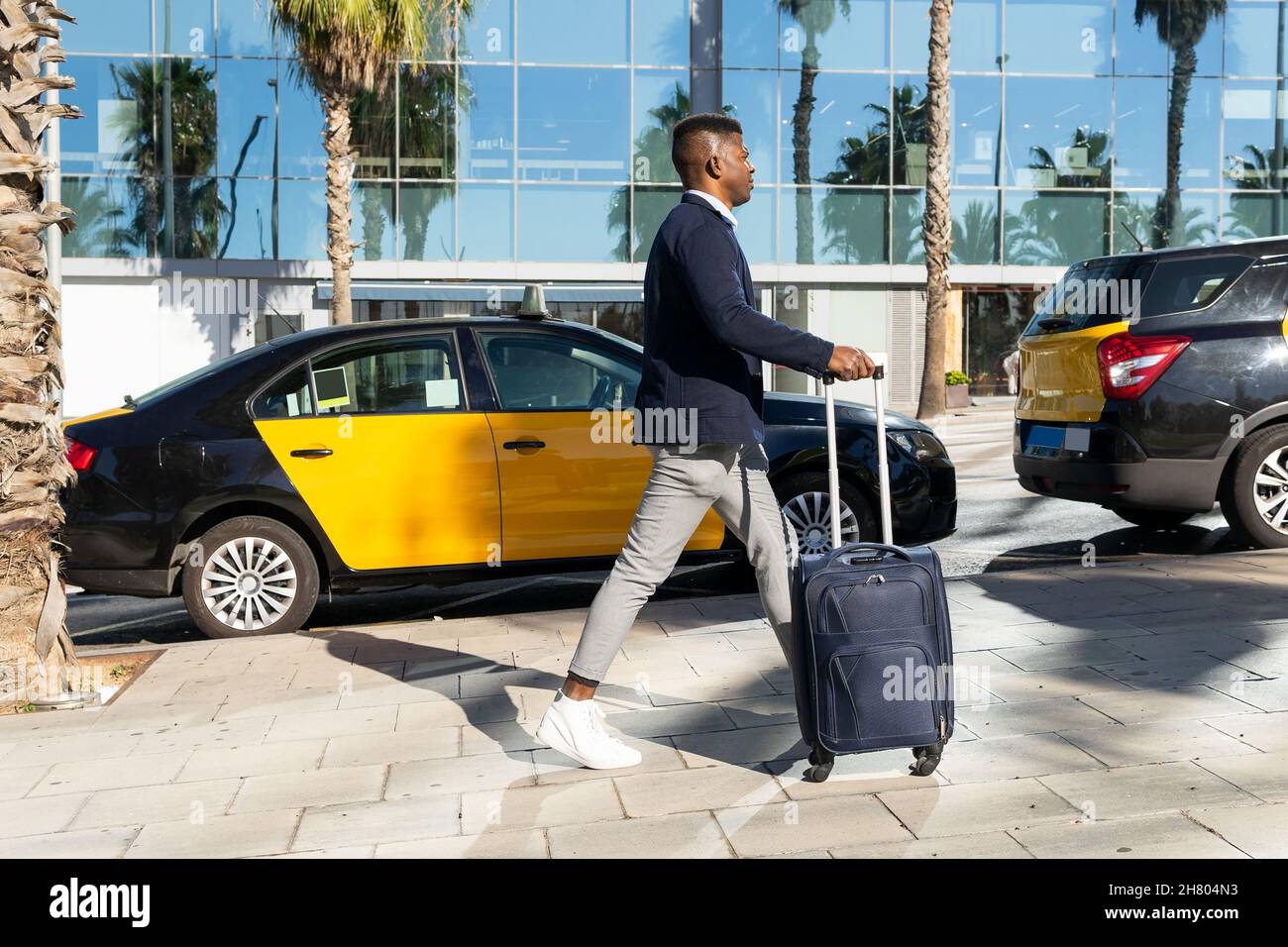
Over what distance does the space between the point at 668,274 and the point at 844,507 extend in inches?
132

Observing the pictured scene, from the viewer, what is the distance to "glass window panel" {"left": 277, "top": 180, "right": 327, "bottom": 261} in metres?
24.6

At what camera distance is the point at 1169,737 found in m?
4.33

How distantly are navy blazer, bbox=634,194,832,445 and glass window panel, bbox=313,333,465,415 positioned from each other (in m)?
2.75

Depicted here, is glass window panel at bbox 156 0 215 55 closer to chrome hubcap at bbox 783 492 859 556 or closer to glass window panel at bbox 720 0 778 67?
glass window panel at bbox 720 0 778 67

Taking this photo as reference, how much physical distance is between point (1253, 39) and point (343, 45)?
18133 mm

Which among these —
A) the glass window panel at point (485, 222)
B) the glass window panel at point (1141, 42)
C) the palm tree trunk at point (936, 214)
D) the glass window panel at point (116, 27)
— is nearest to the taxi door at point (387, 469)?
the palm tree trunk at point (936, 214)

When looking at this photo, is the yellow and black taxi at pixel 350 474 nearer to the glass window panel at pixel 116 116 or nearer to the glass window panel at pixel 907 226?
the glass window panel at pixel 116 116

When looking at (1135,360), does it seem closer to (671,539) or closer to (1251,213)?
(671,539)

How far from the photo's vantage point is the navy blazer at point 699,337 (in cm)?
405

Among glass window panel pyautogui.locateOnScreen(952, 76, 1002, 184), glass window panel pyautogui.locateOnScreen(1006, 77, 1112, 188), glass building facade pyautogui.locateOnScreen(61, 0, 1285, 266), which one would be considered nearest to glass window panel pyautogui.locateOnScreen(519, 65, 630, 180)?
glass building facade pyautogui.locateOnScreen(61, 0, 1285, 266)

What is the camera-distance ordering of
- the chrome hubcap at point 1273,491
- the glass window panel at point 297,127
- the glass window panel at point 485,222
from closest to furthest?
1. the chrome hubcap at point 1273,491
2. the glass window panel at point 297,127
3. the glass window panel at point 485,222

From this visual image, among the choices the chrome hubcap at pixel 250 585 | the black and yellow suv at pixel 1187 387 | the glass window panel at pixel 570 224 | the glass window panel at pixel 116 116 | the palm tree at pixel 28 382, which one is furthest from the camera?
the glass window panel at pixel 570 224

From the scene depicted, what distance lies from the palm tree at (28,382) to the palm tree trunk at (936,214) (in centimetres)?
1828

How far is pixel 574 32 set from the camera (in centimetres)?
2480
